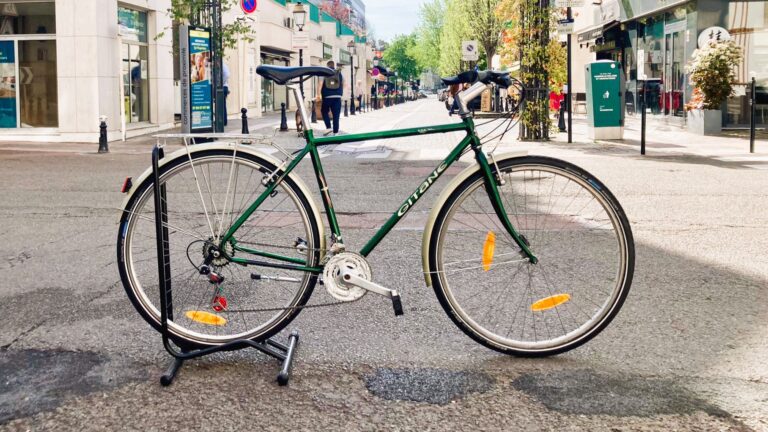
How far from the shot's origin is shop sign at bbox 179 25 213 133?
18.3m

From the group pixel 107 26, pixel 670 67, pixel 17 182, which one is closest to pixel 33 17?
pixel 107 26

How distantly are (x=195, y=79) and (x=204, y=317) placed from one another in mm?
15600

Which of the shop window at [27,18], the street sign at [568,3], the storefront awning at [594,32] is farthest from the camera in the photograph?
the storefront awning at [594,32]

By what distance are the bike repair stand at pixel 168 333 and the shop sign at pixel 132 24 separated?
18977mm

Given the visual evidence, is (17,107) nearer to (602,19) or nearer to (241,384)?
(241,384)

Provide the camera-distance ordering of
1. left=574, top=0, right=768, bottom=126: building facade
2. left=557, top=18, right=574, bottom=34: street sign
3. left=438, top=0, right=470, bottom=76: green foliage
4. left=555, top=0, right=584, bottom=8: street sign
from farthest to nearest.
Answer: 1. left=438, top=0, right=470, bottom=76: green foliage
2. left=574, top=0, right=768, bottom=126: building facade
3. left=557, top=18, right=574, bottom=34: street sign
4. left=555, top=0, right=584, bottom=8: street sign

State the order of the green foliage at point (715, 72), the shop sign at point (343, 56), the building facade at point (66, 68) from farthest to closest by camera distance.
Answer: the shop sign at point (343, 56) → the building facade at point (66, 68) → the green foliage at point (715, 72)

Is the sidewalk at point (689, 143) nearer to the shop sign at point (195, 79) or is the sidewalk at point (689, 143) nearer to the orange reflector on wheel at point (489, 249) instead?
the shop sign at point (195, 79)

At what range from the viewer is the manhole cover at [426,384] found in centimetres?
325

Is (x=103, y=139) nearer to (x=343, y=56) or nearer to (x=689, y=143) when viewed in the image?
(x=689, y=143)

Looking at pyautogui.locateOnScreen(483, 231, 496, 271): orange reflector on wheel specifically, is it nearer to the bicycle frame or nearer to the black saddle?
the bicycle frame

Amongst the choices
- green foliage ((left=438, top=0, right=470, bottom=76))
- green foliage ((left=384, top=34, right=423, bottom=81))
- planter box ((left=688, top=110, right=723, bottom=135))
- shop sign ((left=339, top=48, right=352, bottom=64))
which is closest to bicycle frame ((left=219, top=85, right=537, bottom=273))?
planter box ((left=688, top=110, right=723, bottom=135))

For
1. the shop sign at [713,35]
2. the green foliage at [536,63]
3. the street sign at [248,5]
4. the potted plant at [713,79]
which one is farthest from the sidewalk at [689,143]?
the street sign at [248,5]

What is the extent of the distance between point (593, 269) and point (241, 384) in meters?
1.75
